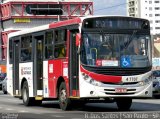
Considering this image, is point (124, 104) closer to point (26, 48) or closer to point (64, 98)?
point (64, 98)

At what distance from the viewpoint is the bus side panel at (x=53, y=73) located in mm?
21750

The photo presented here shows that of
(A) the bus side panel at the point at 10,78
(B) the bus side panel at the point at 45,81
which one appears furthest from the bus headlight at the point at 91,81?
(A) the bus side panel at the point at 10,78

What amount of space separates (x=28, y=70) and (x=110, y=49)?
6.16 metres

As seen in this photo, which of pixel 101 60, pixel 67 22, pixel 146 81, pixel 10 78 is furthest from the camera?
pixel 10 78

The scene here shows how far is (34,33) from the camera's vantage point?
24469 mm

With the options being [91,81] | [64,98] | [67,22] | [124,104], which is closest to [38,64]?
[64,98]

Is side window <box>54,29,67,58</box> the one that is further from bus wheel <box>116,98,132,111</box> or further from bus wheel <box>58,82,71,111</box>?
bus wheel <box>116,98,132,111</box>

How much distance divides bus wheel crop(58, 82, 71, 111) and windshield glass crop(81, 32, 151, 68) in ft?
5.90

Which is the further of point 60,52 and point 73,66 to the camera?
point 60,52

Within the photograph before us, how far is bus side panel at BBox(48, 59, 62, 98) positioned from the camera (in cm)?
2175

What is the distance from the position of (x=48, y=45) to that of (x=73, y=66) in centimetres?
258

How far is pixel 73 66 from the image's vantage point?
2048cm

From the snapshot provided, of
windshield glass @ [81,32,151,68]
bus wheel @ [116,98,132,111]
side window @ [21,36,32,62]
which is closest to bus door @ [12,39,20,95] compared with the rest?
side window @ [21,36,32,62]

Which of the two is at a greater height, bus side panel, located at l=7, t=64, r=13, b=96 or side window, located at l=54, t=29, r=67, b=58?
side window, located at l=54, t=29, r=67, b=58
